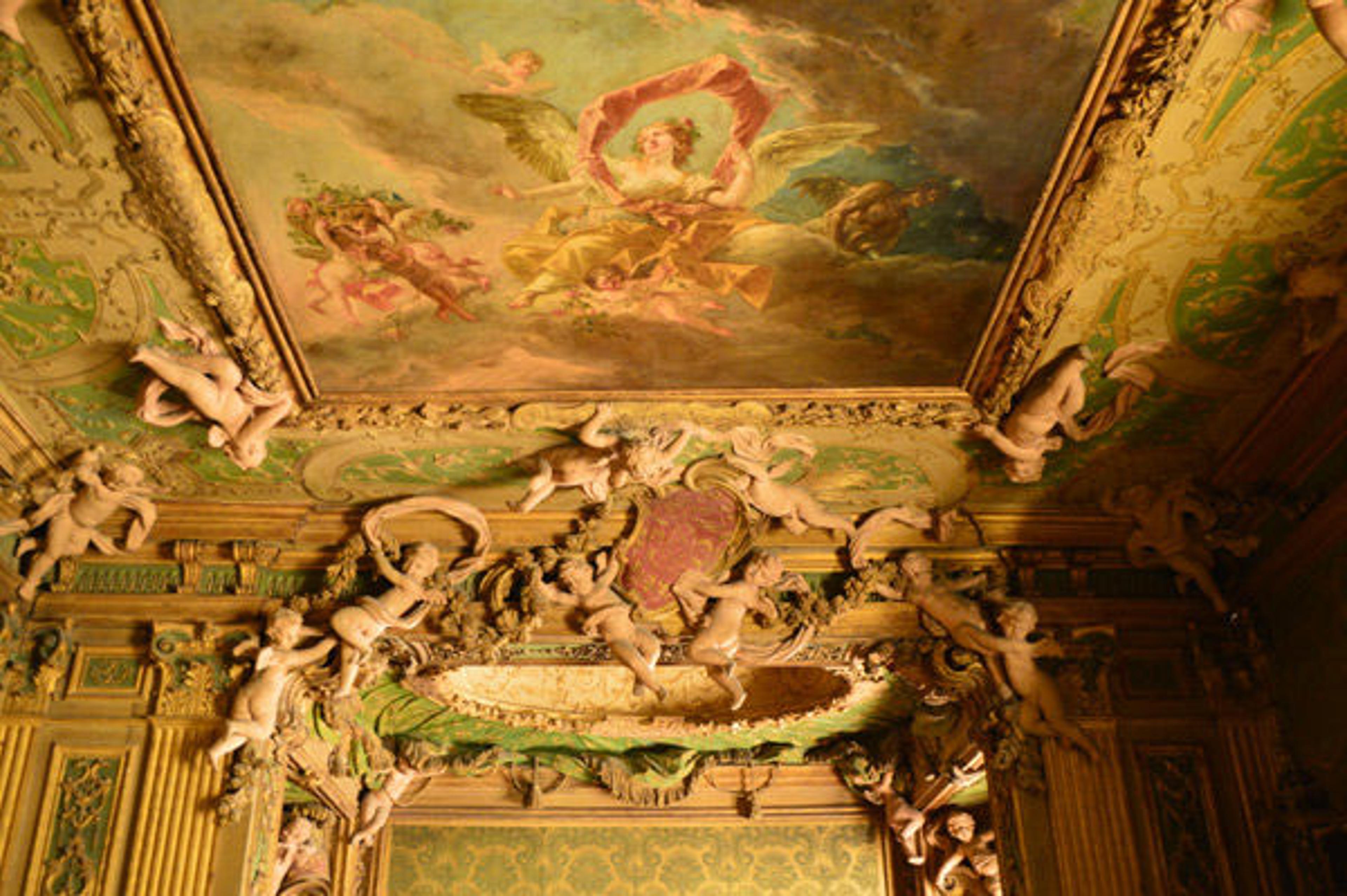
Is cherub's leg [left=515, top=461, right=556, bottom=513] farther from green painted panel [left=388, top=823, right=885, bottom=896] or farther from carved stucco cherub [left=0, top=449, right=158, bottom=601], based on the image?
green painted panel [left=388, top=823, right=885, bottom=896]

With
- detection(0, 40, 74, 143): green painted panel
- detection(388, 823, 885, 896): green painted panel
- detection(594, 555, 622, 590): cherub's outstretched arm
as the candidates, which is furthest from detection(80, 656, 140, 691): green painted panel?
detection(388, 823, 885, 896): green painted panel

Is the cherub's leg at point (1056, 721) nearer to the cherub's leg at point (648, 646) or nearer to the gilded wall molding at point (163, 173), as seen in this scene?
the cherub's leg at point (648, 646)

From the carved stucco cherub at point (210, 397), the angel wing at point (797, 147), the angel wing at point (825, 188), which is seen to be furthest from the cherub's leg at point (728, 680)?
the angel wing at point (797, 147)

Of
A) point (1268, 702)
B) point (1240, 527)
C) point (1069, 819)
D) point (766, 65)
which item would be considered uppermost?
point (766, 65)

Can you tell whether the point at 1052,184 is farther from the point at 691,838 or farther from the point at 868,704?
the point at 691,838

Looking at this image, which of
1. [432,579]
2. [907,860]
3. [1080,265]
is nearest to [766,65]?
[1080,265]

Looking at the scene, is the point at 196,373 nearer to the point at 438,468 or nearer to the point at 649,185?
the point at 438,468

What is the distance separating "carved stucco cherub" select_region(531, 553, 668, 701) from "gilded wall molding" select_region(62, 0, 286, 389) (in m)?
2.33

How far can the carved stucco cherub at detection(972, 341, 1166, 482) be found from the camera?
6406mm

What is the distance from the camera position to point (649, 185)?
5301 mm

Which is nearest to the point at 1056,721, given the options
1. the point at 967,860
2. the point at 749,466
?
the point at 749,466

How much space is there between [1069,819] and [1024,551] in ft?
5.55

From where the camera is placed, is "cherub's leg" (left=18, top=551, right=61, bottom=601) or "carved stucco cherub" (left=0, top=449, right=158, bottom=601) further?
"cherub's leg" (left=18, top=551, right=61, bottom=601)

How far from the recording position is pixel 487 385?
22.3 ft
